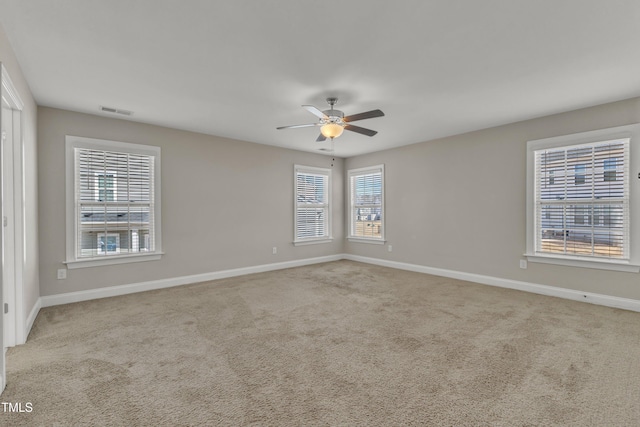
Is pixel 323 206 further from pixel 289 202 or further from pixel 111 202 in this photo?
pixel 111 202

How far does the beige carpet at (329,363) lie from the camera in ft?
5.82

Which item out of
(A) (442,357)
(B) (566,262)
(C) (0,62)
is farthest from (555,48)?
(C) (0,62)

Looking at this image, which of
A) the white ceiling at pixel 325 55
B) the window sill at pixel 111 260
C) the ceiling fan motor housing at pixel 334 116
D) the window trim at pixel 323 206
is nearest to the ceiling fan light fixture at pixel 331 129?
the ceiling fan motor housing at pixel 334 116

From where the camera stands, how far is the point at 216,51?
247 cm

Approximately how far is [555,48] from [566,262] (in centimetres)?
288

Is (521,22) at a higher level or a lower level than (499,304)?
higher

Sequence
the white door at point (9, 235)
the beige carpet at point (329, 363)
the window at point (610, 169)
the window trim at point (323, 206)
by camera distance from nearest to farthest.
Answer: the beige carpet at point (329, 363) < the white door at point (9, 235) < the window at point (610, 169) < the window trim at point (323, 206)

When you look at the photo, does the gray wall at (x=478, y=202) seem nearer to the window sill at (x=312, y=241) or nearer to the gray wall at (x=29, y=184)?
the window sill at (x=312, y=241)

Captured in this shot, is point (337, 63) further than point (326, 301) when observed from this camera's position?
No

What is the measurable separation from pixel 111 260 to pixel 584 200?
20.6 ft

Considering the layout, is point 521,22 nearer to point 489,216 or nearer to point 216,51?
point 216,51

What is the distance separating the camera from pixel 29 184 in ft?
10.4

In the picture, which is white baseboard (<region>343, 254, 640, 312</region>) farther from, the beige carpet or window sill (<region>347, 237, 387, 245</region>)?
window sill (<region>347, 237, 387, 245</region>)

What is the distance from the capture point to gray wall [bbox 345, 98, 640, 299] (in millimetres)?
3844
